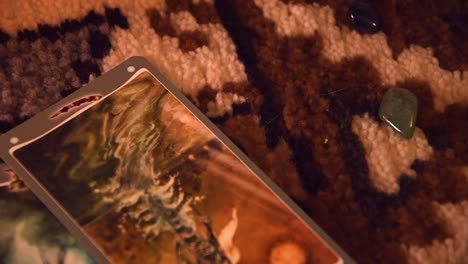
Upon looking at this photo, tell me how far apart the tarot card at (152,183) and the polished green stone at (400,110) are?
14cm

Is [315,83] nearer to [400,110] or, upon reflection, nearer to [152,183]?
[400,110]

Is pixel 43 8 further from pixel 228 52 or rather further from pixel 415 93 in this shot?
pixel 415 93

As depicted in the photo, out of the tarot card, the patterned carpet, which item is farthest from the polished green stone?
the tarot card

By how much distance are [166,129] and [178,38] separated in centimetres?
12

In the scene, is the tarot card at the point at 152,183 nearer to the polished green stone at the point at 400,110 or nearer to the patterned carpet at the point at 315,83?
the patterned carpet at the point at 315,83

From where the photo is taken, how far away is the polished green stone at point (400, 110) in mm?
521

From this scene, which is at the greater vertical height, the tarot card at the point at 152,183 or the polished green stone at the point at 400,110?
the tarot card at the point at 152,183

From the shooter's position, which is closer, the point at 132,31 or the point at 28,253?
the point at 28,253

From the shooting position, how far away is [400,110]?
528 mm

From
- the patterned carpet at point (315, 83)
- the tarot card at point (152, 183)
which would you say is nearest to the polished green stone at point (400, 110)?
the patterned carpet at point (315, 83)

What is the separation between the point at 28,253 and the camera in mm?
438

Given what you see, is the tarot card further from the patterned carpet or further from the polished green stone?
the polished green stone

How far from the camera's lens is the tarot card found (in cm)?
45

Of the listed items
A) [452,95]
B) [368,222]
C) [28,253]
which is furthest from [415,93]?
[28,253]
